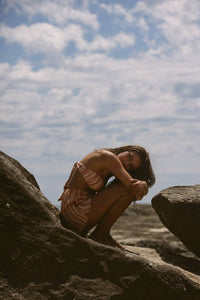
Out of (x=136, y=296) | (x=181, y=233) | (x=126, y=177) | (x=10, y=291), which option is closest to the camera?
(x=10, y=291)

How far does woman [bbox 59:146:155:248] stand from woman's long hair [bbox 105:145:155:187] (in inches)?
3.2

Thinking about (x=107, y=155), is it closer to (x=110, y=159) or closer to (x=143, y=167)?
(x=110, y=159)

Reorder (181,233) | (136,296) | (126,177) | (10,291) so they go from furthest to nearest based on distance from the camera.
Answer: (181,233), (126,177), (136,296), (10,291)

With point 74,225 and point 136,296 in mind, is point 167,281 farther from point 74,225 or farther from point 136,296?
point 74,225

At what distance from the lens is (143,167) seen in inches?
220

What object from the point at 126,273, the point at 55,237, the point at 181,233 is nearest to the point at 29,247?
the point at 55,237

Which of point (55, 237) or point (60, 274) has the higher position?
point (55, 237)

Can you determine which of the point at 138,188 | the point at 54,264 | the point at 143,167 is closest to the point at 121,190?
the point at 138,188

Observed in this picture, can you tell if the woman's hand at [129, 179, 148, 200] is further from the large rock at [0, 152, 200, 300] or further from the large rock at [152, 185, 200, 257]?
the large rock at [152, 185, 200, 257]

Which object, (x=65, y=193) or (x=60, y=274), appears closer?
(x=60, y=274)

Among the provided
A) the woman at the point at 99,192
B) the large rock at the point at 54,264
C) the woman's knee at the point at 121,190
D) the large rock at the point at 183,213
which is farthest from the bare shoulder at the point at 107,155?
the large rock at the point at 183,213

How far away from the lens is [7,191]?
434cm

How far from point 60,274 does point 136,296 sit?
2.45ft

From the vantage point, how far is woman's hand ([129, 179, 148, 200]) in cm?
517
